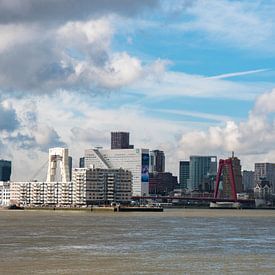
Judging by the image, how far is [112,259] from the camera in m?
47.9

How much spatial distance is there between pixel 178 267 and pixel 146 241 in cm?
2180

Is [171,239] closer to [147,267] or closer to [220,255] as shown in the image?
[220,255]

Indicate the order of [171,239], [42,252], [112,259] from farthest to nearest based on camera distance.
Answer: [171,239], [42,252], [112,259]

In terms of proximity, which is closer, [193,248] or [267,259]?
[267,259]

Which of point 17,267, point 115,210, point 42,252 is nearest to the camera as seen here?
point 17,267

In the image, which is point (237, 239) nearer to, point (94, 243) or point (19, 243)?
point (94, 243)

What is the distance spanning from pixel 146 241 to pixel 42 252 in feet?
48.5

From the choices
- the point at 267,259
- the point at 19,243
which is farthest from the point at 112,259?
the point at 19,243

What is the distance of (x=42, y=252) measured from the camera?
52.1m

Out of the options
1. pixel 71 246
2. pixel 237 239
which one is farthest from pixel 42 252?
pixel 237 239

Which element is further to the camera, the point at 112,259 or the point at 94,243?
the point at 94,243

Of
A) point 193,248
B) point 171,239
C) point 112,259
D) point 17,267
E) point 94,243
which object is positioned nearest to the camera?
point 17,267

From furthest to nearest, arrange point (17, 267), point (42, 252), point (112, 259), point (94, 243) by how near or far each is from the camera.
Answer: point (94, 243), point (42, 252), point (112, 259), point (17, 267)

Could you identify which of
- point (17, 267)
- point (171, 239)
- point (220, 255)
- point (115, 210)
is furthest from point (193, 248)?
point (115, 210)
